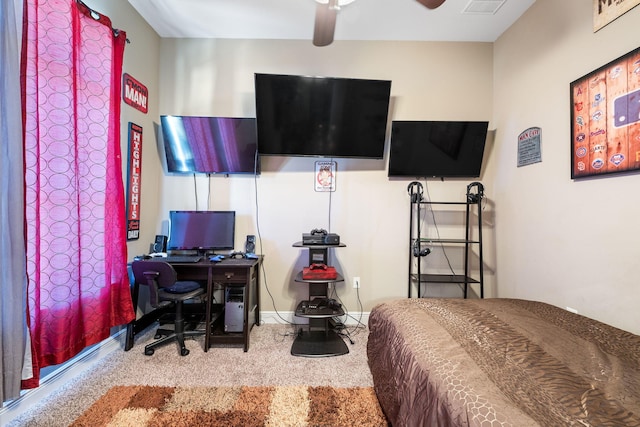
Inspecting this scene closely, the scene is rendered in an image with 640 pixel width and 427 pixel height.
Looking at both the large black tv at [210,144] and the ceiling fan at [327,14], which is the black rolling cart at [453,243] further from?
the large black tv at [210,144]

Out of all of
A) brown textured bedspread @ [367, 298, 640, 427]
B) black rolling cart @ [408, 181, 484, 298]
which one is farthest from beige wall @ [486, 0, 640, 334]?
brown textured bedspread @ [367, 298, 640, 427]

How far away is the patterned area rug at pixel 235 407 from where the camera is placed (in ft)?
4.69

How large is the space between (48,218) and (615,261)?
340 cm

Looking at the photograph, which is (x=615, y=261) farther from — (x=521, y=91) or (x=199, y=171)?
(x=199, y=171)

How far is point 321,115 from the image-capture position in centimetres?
246

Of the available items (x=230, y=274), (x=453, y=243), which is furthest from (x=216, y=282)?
(x=453, y=243)

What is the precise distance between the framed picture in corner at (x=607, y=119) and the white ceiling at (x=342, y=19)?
3.61ft

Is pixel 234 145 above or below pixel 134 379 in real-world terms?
above

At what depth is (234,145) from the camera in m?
2.58

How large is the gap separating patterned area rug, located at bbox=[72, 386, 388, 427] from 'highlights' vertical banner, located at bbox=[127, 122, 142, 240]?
4.17 ft

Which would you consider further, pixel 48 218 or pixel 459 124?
pixel 459 124

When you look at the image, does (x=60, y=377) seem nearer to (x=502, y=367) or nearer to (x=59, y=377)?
(x=59, y=377)

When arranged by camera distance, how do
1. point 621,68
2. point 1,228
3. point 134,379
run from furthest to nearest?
point 134,379 → point 621,68 → point 1,228

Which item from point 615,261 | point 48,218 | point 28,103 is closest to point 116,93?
point 28,103
